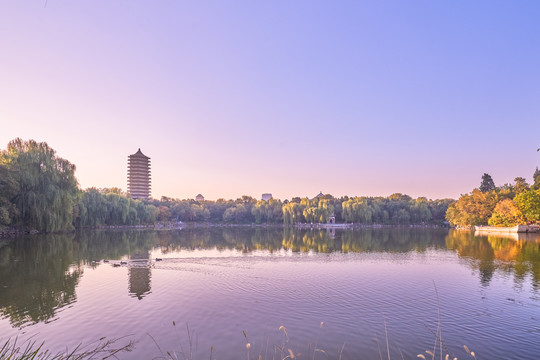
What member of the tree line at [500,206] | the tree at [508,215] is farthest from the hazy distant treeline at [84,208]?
the tree at [508,215]

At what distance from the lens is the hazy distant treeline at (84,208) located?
1505 inches

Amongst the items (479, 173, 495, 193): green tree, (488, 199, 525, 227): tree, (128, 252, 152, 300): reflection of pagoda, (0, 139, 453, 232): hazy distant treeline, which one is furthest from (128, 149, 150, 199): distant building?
(479, 173, 495, 193): green tree

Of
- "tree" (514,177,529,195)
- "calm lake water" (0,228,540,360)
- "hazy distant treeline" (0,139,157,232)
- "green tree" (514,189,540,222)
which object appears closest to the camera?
"calm lake water" (0,228,540,360)

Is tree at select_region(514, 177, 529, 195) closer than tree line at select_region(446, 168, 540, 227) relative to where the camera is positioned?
No

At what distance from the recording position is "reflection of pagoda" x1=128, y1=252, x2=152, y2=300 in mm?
13965

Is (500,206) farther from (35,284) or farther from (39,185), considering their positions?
(39,185)

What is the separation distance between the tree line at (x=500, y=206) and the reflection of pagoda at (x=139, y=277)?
57326 mm

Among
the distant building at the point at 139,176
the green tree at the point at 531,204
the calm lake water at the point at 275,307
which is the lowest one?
the calm lake water at the point at 275,307

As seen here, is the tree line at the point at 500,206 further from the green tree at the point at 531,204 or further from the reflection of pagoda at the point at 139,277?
the reflection of pagoda at the point at 139,277

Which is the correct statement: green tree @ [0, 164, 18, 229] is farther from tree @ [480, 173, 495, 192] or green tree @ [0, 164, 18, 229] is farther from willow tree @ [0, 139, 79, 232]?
tree @ [480, 173, 495, 192]

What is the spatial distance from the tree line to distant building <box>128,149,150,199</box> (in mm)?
100489

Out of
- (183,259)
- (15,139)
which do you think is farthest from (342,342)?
(15,139)

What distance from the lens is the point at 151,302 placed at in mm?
12406

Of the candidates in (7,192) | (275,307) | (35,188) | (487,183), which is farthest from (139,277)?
(487,183)
